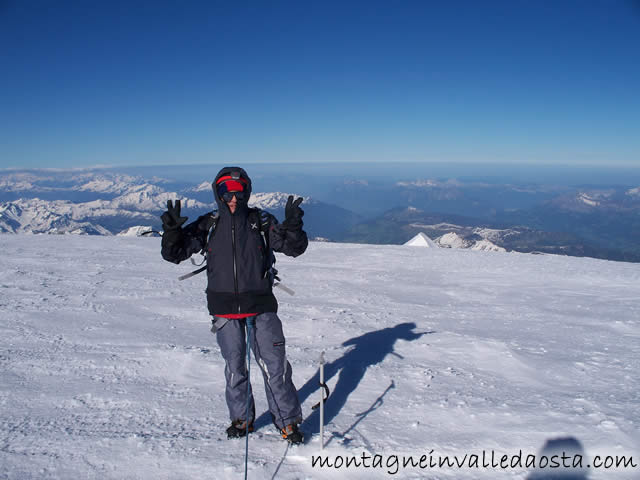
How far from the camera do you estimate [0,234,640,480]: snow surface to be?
3.39m

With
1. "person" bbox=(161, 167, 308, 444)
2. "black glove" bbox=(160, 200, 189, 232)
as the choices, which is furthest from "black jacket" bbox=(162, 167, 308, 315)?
"black glove" bbox=(160, 200, 189, 232)

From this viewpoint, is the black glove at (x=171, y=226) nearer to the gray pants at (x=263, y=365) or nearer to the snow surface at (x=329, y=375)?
the gray pants at (x=263, y=365)

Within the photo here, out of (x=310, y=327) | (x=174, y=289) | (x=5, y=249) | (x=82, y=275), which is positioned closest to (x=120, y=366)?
(x=310, y=327)

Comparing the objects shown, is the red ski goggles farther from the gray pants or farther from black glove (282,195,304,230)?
the gray pants

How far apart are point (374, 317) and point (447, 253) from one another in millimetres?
10456

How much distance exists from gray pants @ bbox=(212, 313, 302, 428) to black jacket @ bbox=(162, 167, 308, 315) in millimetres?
184

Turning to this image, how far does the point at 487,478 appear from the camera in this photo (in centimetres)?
318

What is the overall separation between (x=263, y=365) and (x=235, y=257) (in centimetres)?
120

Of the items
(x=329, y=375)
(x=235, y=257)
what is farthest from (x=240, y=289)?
(x=329, y=375)

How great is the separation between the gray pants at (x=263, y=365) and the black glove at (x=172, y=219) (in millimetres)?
1084

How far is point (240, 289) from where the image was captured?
11.7ft

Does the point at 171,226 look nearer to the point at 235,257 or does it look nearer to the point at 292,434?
the point at 235,257

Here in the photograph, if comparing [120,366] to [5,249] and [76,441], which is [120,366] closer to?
[76,441]

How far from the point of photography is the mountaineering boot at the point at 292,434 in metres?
3.51
